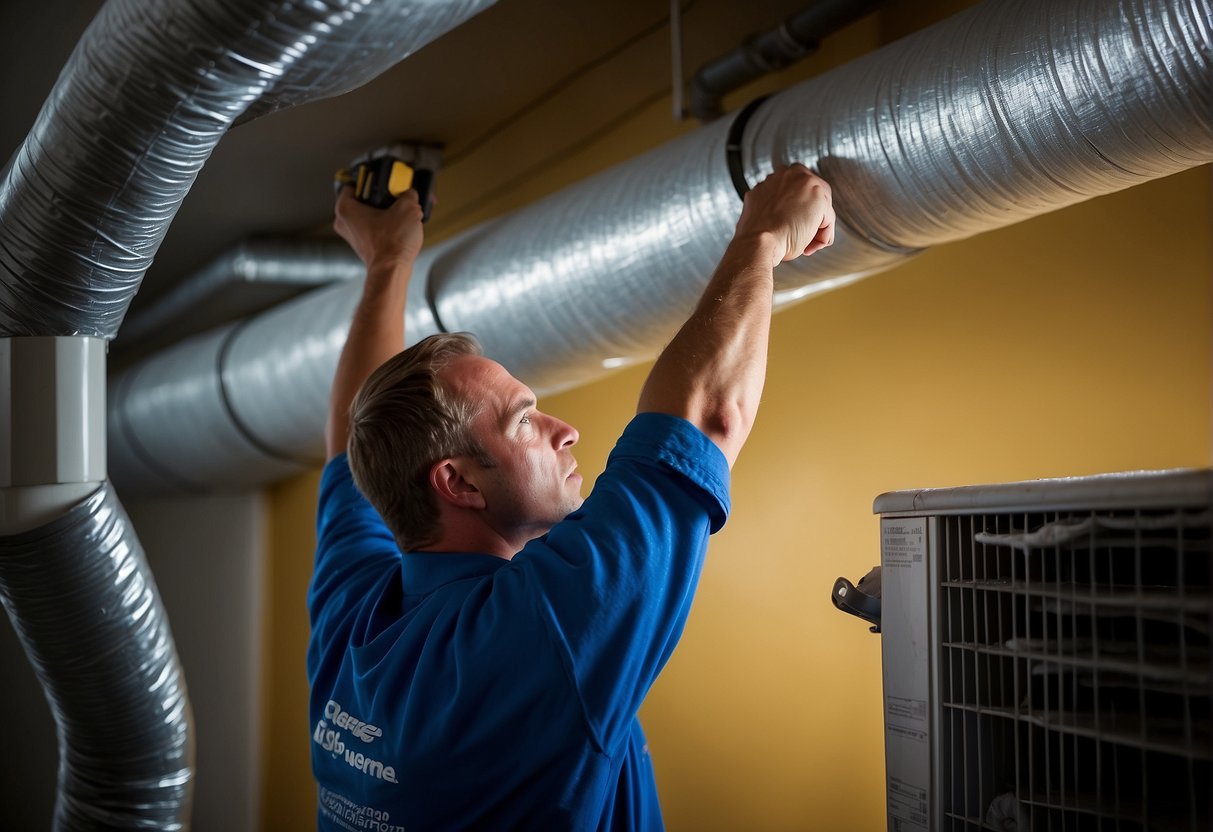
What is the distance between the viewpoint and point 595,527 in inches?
35.4

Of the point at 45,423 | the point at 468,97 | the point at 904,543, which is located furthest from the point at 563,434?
the point at 468,97

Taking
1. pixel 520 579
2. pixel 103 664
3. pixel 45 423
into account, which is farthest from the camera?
pixel 103 664

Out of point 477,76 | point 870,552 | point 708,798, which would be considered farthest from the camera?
point 477,76

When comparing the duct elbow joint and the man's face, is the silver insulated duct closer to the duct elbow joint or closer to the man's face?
the man's face

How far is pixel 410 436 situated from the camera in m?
1.14

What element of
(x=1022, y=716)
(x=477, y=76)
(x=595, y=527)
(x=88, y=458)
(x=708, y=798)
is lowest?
(x=708, y=798)

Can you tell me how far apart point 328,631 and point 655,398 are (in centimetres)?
57

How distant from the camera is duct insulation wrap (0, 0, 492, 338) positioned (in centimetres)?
86

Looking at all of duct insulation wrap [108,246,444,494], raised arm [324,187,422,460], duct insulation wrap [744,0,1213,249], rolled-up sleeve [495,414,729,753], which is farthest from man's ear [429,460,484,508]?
duct insulation wrap [108,246,444,494]

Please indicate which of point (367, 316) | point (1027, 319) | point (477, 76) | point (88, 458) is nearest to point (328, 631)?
point (88, 458)

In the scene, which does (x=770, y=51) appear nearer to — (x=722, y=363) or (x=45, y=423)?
(x=722, y=363)

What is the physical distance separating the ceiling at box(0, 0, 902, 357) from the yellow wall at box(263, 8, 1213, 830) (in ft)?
0.34

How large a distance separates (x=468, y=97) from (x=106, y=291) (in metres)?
1.04

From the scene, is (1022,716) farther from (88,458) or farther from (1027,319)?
(88,458)
